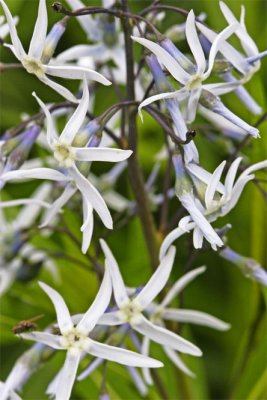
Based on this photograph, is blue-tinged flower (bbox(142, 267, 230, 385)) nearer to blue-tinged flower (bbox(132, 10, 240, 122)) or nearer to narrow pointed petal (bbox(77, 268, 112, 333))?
narrow pointed petal (bbox(77, 268, 112, 333))

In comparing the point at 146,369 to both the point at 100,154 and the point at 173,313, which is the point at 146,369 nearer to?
the point at 173,313

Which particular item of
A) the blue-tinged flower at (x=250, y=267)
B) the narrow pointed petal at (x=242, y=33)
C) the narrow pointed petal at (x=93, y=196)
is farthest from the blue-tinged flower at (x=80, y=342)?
the narrow pointed petal at (x=242, y=33)

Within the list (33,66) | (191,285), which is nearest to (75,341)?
(33,66)

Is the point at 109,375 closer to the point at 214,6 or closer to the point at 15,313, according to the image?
the point at 15,313

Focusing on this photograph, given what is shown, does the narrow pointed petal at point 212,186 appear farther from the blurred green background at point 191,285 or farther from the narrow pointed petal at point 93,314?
the blurred green background at point 191,285

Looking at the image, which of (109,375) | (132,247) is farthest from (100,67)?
(109,375)

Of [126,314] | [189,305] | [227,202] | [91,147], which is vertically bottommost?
[189,305]

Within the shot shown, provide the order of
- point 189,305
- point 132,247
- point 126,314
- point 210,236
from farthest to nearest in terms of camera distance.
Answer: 1. point 189,305
2. point 132,247
3. point 126,314
4. point 210,236
